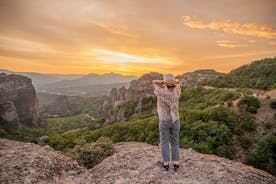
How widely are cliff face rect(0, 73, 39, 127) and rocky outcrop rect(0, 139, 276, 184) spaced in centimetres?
9334

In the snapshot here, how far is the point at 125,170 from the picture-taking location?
8789 mm

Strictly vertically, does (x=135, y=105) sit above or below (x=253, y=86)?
below

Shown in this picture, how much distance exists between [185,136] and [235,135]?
402cm

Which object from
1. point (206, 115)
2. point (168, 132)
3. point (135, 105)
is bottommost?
point (135, 105)

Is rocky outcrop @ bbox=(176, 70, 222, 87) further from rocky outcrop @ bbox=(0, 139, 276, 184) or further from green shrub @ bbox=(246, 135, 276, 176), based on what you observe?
rocky outcrop @ bbox=(0, 139, 276, 184)

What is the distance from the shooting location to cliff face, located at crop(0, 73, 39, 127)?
9981cm

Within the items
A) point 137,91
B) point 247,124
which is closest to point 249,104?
point 247,124

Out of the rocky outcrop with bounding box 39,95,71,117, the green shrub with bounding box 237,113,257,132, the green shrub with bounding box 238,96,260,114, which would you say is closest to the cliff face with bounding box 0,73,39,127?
the rocky outcrop with bounding box 39,95,71,117

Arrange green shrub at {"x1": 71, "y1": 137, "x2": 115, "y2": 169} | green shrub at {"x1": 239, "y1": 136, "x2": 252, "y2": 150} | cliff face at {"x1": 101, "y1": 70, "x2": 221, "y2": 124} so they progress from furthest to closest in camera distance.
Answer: cliff face at {"x1": 101, "y1": 70, "x2": 221, "y2": 124}
green shrub at {"x1": 239, "y1": 136, "x2": 252, "y2": 150}
green shrub at {"x1": 71, "y1": 137, "x2": 115, "y2": 169}

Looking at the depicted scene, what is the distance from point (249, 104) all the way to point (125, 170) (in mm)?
18216

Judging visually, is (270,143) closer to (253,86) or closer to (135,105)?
(253,86)

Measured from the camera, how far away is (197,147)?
15242 mm

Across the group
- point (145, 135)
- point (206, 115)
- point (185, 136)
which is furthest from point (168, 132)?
point (145, 135)

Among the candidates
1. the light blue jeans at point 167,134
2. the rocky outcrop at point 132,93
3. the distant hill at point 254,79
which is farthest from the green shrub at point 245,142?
the rocky outcrop at point 132,93
